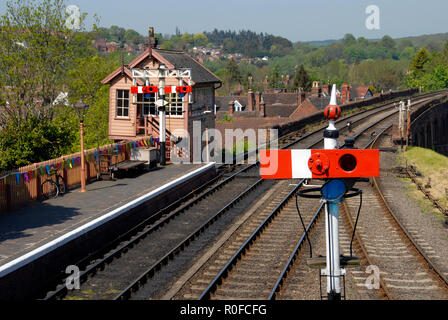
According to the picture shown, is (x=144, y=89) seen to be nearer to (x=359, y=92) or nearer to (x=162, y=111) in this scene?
(x=162, y=111)

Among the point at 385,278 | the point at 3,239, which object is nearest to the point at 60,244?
the point at 3,239

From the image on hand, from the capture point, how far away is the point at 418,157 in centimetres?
3084

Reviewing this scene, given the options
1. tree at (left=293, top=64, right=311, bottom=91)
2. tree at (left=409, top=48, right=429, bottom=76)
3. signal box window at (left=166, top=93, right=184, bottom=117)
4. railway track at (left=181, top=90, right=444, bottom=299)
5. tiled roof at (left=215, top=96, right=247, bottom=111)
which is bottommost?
railway track at (left=181, top=90, right=444, bottom=299)

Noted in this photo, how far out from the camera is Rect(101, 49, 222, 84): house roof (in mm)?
26453

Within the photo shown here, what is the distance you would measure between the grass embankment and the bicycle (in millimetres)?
12600

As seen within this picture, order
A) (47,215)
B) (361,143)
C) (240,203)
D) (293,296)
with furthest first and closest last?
(361,143) → (240,203) → (47,215) → (293,296)

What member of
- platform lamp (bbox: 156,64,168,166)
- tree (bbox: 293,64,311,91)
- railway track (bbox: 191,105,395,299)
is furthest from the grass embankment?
tree (bbox: 293,64,311,91)

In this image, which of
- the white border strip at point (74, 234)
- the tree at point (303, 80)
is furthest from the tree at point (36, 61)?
the tree at point (303, 80)

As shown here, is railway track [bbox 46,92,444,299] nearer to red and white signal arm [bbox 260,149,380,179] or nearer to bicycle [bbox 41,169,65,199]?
bicycle [bbox 41,169,65,199]

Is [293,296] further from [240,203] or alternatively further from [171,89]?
[171,89]

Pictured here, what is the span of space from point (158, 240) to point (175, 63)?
1388 centimetres

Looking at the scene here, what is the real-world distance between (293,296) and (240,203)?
9392mm

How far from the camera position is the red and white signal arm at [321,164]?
169 inches
